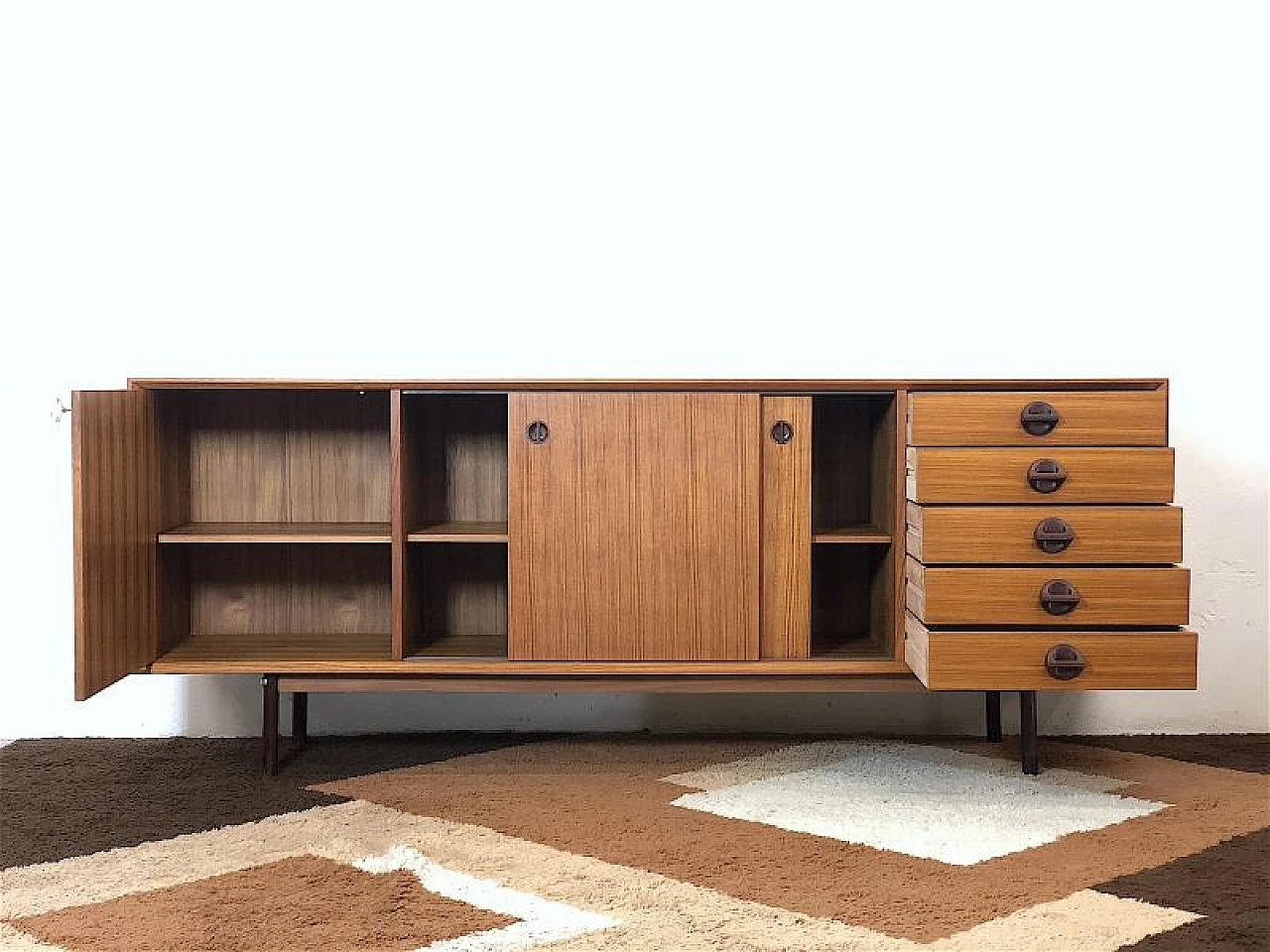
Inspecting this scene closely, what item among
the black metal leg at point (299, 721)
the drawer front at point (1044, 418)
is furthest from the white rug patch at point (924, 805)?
the black metal leg at point (299, 721)

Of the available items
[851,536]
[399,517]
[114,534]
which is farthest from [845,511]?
[114,534]

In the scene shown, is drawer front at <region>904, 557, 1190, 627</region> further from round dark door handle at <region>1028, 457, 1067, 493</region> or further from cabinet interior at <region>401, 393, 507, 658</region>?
cabinet interior at <region>401, 393, 507, 658</region>

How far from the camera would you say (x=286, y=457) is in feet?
9.57

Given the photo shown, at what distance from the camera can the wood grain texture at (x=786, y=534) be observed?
2586 mm

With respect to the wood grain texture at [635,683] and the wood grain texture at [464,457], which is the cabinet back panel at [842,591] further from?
the wood grain texture at [464,457]

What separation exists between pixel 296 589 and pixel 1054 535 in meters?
1.48

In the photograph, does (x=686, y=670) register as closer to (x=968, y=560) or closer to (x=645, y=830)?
(x=645, y=830)

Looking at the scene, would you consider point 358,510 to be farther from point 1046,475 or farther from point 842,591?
point 1046,475

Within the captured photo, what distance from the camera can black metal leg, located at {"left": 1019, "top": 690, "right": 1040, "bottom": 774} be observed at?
105 inches

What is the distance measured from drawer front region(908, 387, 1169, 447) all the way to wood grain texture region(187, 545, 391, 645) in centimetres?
116

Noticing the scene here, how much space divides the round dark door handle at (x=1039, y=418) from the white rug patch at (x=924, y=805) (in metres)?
0.64
